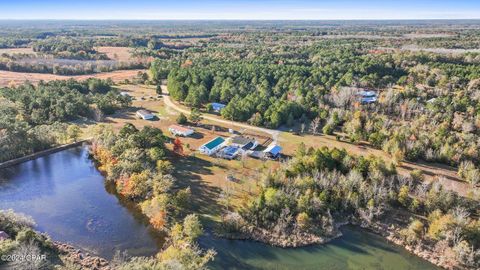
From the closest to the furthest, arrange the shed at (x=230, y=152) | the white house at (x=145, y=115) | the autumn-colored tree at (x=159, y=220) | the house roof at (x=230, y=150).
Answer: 1. the autumn-colored tree at (x=159, y=220)
2. the shed at (x=230, y=152)
3. the house roof at (x=230, y=150)
4. the white house at (x=145, y=115)

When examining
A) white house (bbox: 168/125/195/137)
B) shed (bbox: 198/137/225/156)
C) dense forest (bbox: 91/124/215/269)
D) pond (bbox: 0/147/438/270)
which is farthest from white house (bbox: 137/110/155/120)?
pond (bbox: 0/147/438/270)

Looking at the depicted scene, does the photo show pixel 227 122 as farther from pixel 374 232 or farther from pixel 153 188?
pixel 374 232

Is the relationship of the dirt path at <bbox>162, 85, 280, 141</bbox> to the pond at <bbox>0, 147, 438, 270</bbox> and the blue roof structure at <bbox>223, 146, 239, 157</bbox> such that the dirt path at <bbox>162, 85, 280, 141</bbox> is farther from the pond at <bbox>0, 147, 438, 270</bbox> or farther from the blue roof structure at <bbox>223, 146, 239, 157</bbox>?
the pond at <bbox>0, 147, 438, 270</bbox>

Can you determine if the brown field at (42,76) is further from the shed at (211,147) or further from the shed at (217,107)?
the shed at (211,147)

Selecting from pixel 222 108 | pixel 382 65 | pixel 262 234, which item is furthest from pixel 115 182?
pixel 382 65

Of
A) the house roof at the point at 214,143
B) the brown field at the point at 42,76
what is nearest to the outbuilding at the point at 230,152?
the house roof at the point at 214,143

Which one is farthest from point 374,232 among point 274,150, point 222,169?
point 222,169
